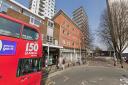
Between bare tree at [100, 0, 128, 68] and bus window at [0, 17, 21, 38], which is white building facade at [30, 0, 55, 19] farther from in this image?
bus window at [0, 17, 21, 38]

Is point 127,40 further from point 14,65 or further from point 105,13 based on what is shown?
point 14,65

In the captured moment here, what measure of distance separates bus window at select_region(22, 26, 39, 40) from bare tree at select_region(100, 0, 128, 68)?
29815 mm

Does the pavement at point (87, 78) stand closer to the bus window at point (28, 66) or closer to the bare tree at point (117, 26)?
the bus window at point (28, 66)

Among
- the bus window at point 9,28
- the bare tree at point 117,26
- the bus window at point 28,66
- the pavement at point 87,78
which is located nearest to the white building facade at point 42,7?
the bare tree at point 117,26

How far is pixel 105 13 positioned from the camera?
1447 inches

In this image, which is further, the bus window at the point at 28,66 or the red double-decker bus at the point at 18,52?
the bus window at the point at 28,66

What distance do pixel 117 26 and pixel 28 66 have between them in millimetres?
31434

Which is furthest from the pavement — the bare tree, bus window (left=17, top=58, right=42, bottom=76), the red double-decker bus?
the bare tree

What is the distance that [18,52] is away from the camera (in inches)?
244

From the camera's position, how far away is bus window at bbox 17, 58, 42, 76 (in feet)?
21.2

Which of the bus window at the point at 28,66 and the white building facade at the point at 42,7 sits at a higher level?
the white building facade at the point at 42,7

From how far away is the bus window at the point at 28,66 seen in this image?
21.2 feet

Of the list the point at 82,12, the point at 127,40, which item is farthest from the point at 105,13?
the point at 82,12

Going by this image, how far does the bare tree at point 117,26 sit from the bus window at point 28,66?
1151 inches
